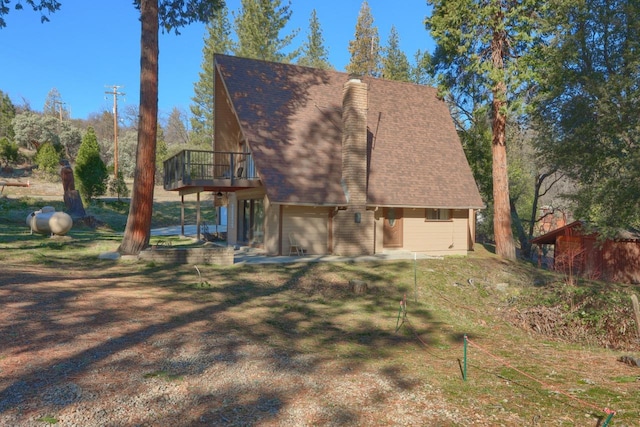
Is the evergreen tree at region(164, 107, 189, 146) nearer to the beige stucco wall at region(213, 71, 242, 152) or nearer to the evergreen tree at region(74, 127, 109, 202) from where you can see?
the evergreen tree at region(74, 127, 109, 202)

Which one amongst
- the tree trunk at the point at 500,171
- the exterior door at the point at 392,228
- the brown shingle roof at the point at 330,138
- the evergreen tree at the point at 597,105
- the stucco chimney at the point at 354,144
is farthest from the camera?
the tree trunk at the point at 500,171

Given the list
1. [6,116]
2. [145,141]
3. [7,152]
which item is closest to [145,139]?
[145,141]

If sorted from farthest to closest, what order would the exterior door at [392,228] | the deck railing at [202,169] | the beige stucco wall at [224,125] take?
the beige stucco wall at [224,125] → the exterior door at [392,228] → the deck railing at [202,169]

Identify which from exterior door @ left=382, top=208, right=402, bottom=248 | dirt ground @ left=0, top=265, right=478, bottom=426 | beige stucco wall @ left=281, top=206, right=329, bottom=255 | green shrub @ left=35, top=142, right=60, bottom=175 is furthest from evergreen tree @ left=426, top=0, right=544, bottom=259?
green shrub @ left=35, top=142, right=60, bottom=175

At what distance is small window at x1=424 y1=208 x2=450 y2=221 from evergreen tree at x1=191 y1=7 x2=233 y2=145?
1388 inches

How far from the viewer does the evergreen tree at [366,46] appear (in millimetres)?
52406

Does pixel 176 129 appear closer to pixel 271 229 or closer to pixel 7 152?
pixel 7 152

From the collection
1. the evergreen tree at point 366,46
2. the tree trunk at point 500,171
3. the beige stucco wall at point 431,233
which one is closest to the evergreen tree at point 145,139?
the beige stucco wall at point 431,233

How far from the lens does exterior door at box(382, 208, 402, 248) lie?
2230 cm

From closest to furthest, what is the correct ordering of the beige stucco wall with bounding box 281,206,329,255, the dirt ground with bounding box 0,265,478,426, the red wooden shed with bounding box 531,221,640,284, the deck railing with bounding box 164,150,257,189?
the dirt ground with bounding box 0,265,478,426
the beige stucco wall with bounding box 281,206,329,255
the deck railing with bounding box 164,150,257,189
the red wooden shed with bounding box 531,221,640,284

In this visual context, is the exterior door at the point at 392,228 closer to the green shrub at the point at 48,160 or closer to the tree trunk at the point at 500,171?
the tree trunk at the point at 500,171

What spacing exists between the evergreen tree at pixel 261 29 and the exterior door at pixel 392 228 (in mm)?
33508

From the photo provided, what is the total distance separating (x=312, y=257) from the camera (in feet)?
62.4

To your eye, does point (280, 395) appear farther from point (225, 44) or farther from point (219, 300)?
point (225, 44)
